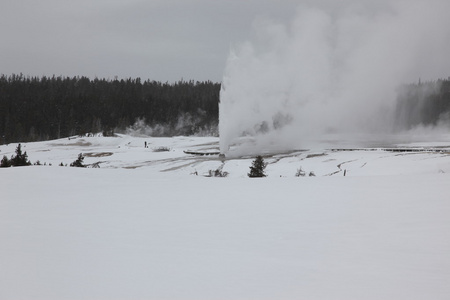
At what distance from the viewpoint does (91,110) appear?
350 ft

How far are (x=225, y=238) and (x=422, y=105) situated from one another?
94.9m

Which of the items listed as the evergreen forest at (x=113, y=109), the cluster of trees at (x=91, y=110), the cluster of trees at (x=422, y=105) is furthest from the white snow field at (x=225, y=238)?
the cluster of trees at (x=91, y=110)

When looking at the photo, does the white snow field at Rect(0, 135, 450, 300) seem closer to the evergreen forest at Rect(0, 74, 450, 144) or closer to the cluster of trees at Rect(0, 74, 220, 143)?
the evergreen forest at Rect(0, 74, 450, 144)

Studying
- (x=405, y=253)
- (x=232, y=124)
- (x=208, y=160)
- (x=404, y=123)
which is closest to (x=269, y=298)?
(x=405, y=253)

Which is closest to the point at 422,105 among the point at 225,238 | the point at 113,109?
the point at 113,109

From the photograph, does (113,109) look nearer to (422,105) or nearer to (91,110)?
(91,110)

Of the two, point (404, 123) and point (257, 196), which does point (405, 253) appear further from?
point (404, 123)

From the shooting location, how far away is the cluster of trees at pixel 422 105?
79.2 m

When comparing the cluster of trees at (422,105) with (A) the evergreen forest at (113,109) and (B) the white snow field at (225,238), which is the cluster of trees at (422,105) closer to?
(A) the evergreen forest at (113,109)

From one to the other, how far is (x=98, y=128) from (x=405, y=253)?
321 ft

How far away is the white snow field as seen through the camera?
15.5 feet

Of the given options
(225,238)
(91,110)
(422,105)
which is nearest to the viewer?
(225,238)

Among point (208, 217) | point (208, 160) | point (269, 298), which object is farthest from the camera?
point (208, 160)

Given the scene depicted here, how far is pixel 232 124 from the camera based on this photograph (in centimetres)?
3756
